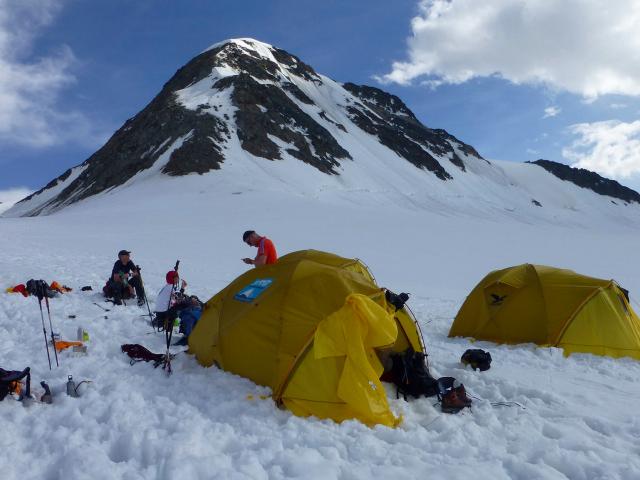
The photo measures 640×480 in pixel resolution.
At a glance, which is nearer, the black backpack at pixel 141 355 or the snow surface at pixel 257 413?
the snow surface at pixel 257 413

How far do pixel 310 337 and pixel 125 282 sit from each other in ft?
23.0

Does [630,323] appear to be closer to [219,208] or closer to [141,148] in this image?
[219,208]

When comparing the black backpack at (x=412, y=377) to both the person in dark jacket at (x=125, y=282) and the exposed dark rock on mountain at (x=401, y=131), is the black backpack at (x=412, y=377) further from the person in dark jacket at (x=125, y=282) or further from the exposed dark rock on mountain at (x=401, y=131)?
the exposed dark rock on mountain at (x=401, y=131)

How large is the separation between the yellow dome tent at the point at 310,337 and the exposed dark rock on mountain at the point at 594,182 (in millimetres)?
121490

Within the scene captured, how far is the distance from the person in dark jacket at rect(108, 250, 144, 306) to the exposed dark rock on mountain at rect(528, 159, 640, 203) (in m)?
120

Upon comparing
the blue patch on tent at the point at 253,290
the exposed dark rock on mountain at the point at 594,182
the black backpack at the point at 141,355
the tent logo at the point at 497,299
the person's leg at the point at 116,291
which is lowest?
the black backpack at the point at 141,355

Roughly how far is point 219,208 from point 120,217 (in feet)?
23.0

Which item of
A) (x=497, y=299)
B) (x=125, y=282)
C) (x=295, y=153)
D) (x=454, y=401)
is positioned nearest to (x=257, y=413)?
(x=454, y=401)

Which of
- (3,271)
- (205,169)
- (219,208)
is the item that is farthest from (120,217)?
(3,271)

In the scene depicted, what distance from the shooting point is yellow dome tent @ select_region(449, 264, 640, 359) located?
329 inches

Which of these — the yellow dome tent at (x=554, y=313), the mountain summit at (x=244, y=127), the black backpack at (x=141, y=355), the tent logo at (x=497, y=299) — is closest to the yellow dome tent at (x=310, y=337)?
the black backpack at (x=141, y=355)

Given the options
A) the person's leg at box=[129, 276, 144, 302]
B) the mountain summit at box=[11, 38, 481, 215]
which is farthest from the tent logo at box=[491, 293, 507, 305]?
the mountain summit at box=[11, 38, 481, 215]

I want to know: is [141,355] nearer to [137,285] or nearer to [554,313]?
[137,285]

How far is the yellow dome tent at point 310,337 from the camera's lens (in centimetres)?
555
